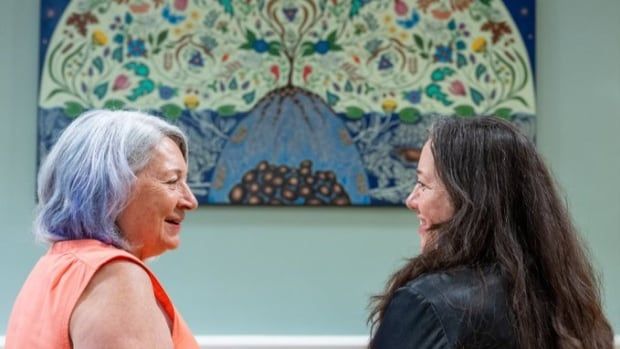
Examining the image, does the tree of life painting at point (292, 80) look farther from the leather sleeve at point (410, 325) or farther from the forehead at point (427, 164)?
the leather sleeve at point (410, 325)

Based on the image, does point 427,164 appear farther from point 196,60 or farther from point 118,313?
point 196,60

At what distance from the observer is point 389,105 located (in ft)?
7.80

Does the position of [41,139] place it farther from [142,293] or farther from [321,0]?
[142,293]

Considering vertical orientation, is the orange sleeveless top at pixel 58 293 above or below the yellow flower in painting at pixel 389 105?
below

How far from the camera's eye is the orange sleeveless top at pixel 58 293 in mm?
1084

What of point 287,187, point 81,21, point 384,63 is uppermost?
point 81,21

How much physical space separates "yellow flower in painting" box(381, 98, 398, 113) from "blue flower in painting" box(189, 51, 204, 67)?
1.92 feet

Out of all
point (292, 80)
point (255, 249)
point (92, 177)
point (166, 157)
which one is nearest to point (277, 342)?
point (255, 249)

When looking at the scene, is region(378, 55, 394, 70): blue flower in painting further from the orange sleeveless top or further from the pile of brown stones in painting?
the orange sleeveless top

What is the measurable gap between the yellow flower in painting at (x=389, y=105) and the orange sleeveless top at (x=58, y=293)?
4.33 feet

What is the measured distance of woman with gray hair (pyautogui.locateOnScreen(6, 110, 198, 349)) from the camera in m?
1.08

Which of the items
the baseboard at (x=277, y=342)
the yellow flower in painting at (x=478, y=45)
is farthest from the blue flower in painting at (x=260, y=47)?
the baseboard at (x=277, y=342)

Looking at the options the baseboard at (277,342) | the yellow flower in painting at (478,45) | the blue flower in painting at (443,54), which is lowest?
the baseboard at (277,342)

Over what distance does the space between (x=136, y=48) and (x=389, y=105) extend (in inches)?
32.1
